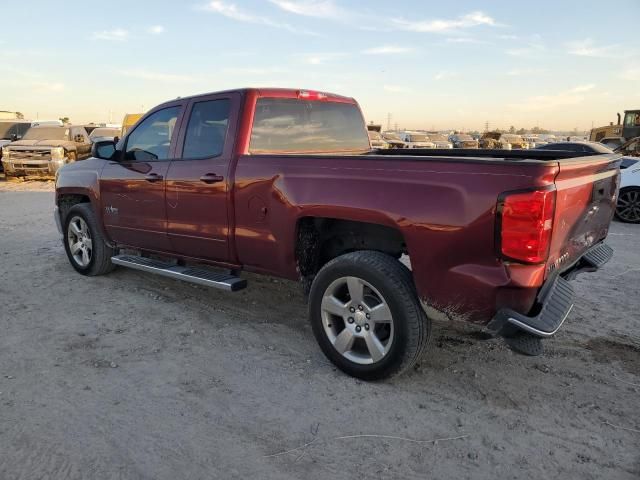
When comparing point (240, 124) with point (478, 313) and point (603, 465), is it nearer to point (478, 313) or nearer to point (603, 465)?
point (478, 313)

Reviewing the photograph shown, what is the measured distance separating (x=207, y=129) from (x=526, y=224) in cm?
282

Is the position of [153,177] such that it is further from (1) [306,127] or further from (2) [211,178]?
(1) [306,127]

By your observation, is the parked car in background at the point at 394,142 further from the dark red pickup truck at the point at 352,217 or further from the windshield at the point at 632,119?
the dark red pickup truck at the point at 352,217

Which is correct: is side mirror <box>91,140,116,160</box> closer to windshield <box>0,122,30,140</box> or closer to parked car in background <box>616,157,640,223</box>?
parked car in background <box>616,157,640,223</box>

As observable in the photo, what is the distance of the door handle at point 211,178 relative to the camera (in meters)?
4.20

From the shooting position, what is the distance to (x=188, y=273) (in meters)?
4.60

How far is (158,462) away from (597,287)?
185 inches

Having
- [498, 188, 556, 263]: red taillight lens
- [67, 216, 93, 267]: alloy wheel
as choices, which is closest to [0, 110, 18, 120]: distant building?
[67, 216, 93, 267]: alloy wheel

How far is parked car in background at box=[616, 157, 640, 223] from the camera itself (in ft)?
31.5

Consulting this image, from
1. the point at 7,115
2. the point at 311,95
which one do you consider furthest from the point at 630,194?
the point at 7,115

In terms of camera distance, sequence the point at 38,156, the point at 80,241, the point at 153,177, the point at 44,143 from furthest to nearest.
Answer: the point at 44,143 < the point at 38,156 < the point at 80,241 < the point at 153,177

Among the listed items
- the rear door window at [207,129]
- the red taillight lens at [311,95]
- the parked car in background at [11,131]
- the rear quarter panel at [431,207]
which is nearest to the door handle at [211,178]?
the rear door window at [207,129]

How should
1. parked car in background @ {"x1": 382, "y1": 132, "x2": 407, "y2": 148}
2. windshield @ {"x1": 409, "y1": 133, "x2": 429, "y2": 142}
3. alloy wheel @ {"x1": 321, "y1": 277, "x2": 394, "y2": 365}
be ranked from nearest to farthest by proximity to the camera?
alloy wheel @ {"x1": 321, "y1": 277, "x2": 394, "y2": 365}, parked car in background @ {"x1": 382, "y1": 132, "x2": 407, "y2": 148}, windshield @ {"x1": 409, "y1": 133, "x2": 429, "y2": 142}

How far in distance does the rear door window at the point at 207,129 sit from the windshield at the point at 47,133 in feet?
49.8
